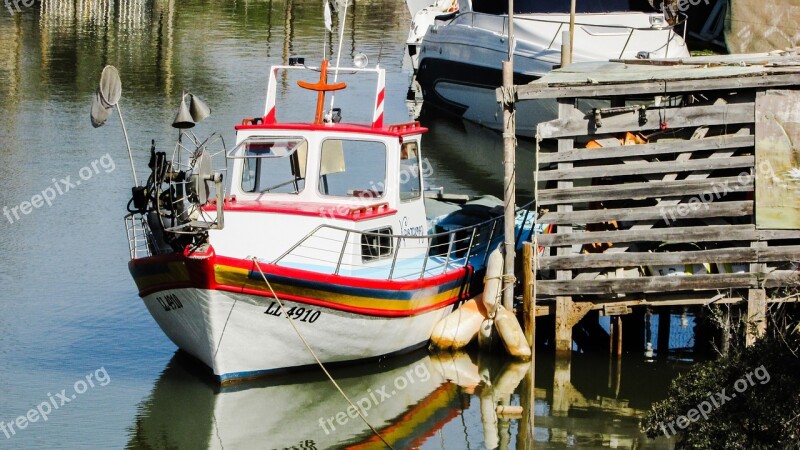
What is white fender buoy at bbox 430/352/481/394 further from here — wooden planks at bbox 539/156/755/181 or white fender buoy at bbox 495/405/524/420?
wooden planks at bbox 539/156/755/181

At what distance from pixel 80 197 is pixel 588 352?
38.1ft

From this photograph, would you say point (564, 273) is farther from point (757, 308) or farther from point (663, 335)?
point (757, 308)

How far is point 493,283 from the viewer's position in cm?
1731

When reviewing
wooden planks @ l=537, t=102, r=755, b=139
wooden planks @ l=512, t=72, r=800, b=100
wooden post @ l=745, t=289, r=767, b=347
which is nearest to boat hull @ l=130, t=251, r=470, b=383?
wooden planks @ l=537, t=102, r=755, b=139

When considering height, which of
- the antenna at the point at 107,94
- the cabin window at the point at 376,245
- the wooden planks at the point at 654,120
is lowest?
the cabin window at the point at 376,245

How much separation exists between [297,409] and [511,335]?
310 centimetres

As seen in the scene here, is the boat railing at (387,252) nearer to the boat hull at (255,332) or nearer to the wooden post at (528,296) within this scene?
the boat hull at (255,332)

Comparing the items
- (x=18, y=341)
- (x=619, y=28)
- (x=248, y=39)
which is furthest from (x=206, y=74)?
(x=18, y=341)

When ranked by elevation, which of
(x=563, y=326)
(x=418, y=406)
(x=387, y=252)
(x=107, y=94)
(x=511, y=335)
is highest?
(x=107, y=94)

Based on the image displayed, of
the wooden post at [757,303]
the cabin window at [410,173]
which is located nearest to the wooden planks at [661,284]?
the wooden post at [757,303]

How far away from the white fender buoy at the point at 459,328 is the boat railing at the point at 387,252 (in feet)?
2.03

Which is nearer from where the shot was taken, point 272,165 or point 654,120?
point 654,120

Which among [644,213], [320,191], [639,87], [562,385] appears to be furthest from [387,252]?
[639,87]

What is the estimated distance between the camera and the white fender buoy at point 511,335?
17188 millimetres
